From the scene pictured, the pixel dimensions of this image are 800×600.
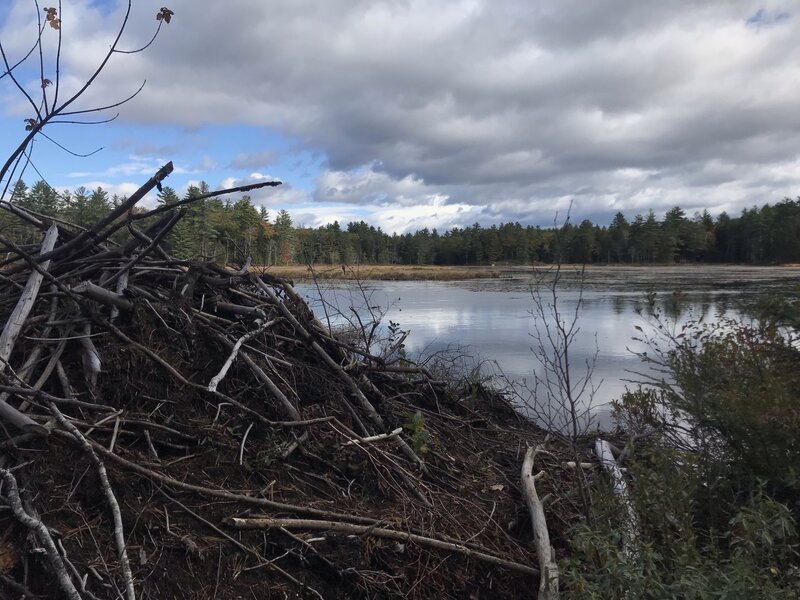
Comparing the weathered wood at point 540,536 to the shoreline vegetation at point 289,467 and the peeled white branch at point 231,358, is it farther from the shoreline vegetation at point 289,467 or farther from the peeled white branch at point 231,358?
the peeled white branch at point 231,358

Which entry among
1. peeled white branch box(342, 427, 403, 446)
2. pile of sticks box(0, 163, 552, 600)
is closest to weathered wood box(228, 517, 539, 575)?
pile of sticks box(0, 163, 552, 600)

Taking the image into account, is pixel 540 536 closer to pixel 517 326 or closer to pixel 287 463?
pixel 287 463

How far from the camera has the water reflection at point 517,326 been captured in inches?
434

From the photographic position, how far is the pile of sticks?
2764 millimetres

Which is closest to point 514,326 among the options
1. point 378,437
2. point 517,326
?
point 517,326

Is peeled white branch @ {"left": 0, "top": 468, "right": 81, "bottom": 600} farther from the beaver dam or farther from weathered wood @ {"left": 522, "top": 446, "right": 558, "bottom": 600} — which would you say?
weathered wood @ {"left": 522, "top": 446, "right": 558, "bottom": 600}

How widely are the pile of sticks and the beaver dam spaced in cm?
1

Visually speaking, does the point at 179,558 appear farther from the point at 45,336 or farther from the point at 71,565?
the point at 45,336

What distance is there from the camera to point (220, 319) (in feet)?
14.0

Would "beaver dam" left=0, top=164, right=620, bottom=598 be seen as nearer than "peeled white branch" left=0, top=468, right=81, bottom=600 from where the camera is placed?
No

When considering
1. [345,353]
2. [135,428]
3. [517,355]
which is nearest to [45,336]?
[135,428]

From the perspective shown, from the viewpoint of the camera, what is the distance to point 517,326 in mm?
20719

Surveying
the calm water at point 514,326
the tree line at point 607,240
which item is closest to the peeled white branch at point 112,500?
the calm water at point 514,326

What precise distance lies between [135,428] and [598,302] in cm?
2765
